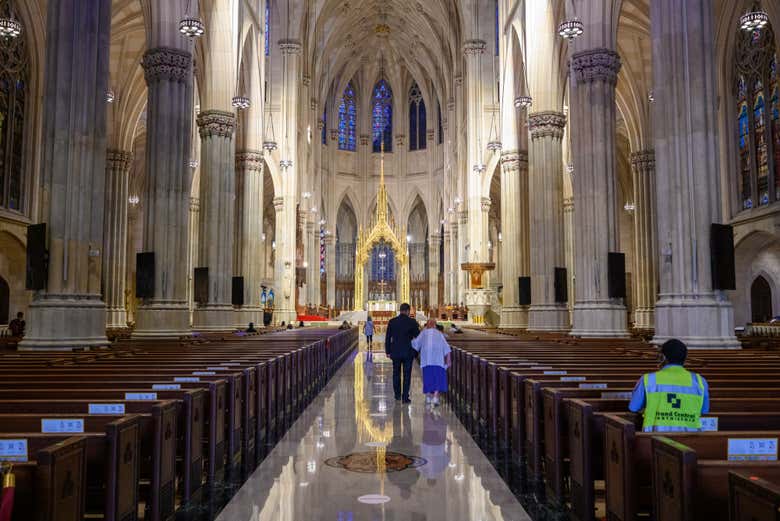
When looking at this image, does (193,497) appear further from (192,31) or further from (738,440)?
(192,31)

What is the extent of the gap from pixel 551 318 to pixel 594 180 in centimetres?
561

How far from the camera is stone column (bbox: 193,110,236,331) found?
68.4ft

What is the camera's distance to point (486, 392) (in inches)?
338

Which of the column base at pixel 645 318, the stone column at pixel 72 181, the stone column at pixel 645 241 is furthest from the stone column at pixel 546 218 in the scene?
the stone column at pixel 72 181

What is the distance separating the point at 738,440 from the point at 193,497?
388 centimetres

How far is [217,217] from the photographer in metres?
21.3

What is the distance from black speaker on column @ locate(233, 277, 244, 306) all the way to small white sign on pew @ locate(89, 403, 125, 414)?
19297 millimetres

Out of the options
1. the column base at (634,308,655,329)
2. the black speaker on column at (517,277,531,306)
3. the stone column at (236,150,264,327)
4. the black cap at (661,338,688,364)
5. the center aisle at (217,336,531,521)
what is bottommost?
the center aisle at (217,336,531,521)

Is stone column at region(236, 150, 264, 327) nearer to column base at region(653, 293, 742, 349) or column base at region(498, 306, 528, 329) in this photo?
column base at region(498, 306, 528, 329)

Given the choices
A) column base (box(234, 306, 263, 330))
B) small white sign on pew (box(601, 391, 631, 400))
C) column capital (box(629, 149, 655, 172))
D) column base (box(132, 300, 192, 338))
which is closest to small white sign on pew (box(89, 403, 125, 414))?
small white sign on pew (box(601, 391, 631, 400))

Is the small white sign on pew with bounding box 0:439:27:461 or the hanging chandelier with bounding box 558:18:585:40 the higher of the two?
the hanging chandelier with bounding box 558:18:585:40

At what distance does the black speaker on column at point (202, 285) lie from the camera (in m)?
20.5

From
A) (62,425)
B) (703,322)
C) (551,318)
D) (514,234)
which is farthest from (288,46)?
(62,425)

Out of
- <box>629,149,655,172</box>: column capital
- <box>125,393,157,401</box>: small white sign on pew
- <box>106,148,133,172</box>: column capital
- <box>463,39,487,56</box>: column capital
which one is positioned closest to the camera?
<box>125,393,157,401</box>: small white sign on pew
